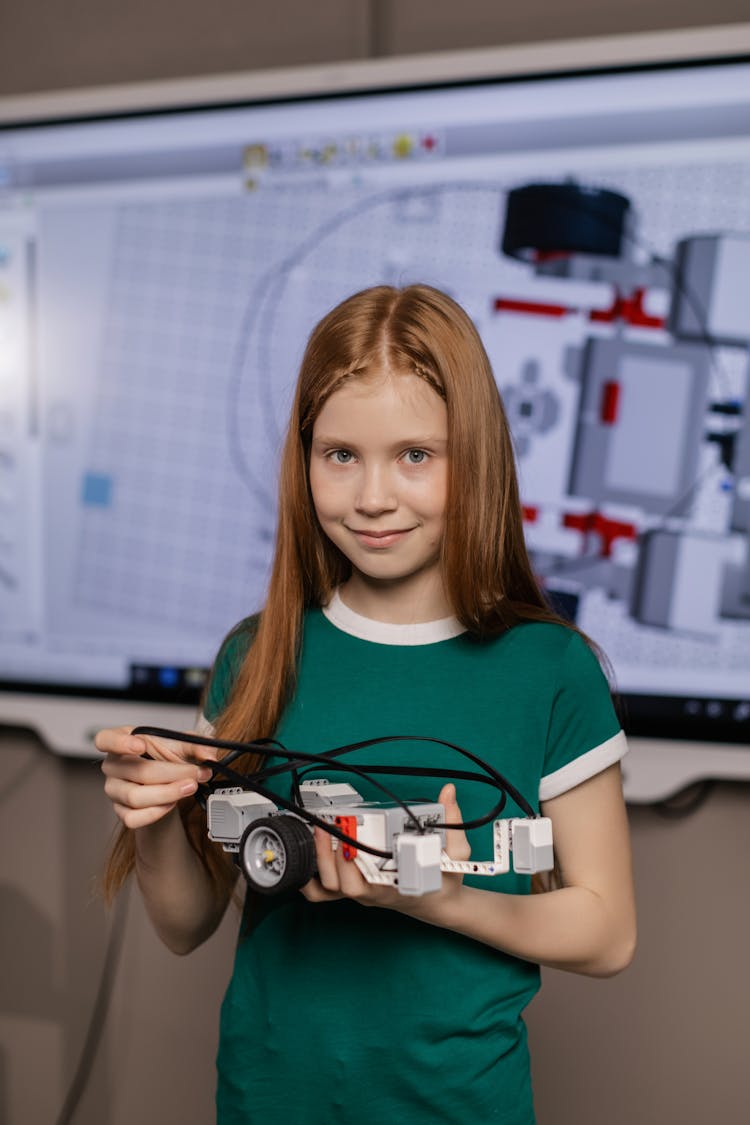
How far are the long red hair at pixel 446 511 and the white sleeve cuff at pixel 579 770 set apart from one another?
0.36ft

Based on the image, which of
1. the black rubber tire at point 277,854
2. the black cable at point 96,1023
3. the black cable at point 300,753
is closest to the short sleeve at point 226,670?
the black cable at point 300,753

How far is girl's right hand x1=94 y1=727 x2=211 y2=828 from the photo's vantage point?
704 millimetres

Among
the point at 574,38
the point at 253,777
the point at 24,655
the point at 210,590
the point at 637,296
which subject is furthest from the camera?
the point at 24,655

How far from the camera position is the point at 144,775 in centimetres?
71

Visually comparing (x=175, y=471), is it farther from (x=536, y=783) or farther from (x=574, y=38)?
(x=536, y=783)

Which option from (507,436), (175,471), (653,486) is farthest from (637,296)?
(175,471)

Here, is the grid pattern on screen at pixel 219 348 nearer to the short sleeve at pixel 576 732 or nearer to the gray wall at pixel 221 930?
the gray wall at pixel 221 930

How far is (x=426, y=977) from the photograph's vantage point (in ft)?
2.52

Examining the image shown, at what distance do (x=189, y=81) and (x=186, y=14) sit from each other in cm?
20

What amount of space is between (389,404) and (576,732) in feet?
0.94

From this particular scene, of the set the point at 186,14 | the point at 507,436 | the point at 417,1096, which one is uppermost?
the point at 186,14

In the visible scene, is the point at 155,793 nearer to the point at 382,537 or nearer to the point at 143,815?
the point at 143,815

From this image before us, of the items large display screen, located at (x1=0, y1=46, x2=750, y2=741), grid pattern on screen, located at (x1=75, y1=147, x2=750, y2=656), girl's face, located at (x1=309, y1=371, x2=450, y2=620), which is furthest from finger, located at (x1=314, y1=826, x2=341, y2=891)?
grid pattern on screen, located at (x1=75, y1=147, x2=750, y2=656)

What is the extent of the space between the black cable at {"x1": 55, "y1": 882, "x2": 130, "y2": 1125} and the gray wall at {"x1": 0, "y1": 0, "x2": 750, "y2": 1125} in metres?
0.01
